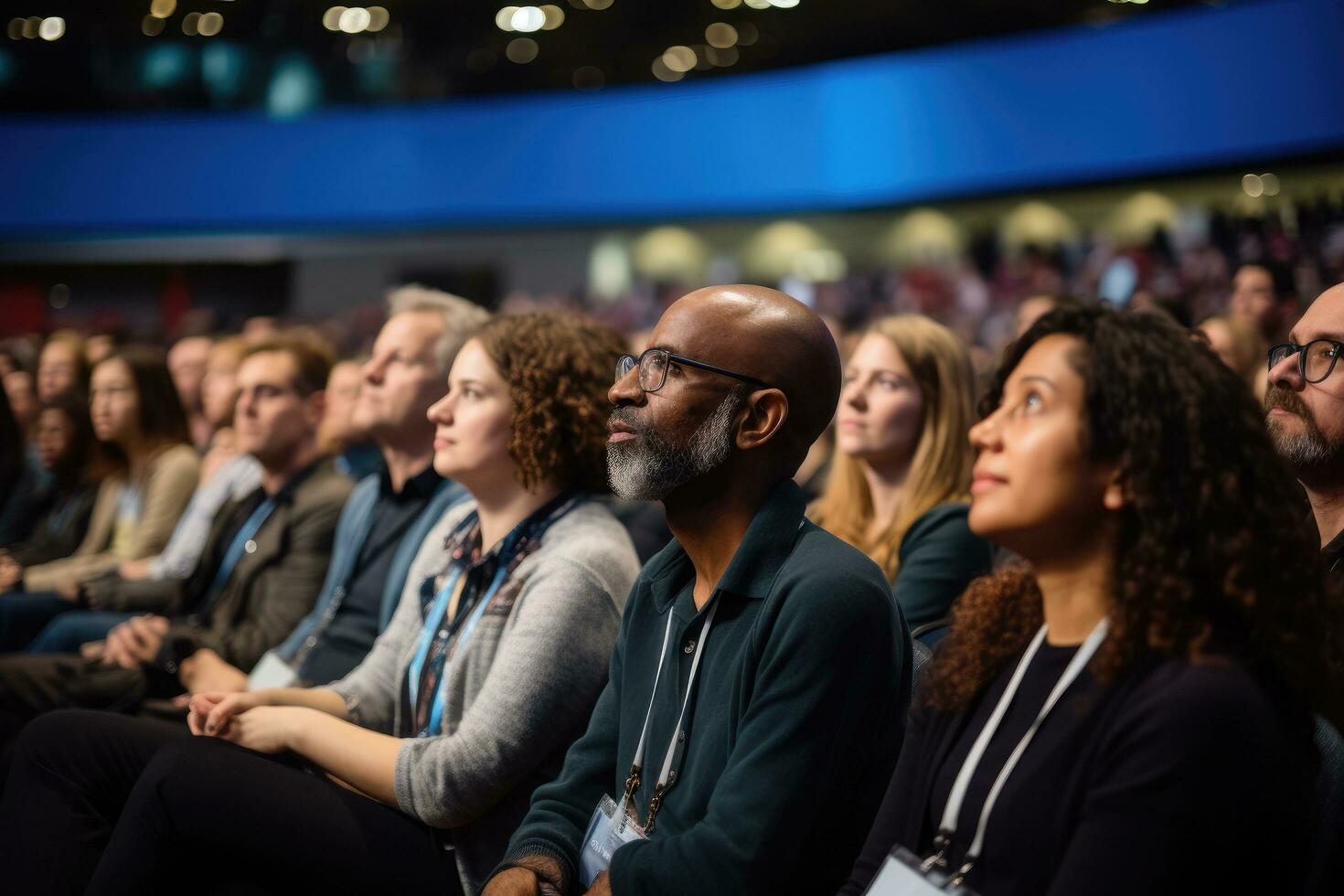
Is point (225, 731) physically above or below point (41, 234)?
below

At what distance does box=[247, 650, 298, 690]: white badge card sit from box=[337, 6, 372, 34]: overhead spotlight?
35.7 feet

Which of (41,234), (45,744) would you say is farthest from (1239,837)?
(41,234)

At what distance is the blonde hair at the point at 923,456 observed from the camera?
308 cm

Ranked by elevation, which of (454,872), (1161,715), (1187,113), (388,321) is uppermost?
(1187,113)

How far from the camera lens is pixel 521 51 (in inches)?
511

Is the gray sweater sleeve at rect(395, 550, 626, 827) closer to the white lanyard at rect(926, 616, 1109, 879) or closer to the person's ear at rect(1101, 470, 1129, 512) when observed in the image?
the white lanyard at rect(926, 616, 1109, 879)

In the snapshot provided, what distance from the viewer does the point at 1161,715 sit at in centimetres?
127

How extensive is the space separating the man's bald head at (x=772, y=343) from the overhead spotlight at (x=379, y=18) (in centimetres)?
1196

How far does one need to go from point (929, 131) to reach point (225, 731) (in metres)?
9.46

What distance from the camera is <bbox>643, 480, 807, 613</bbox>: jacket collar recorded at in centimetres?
181

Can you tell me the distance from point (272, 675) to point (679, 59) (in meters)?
10.7

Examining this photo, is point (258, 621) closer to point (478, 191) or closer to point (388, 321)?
point (388, 321)

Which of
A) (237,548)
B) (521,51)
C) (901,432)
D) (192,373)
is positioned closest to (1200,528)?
(901,432)

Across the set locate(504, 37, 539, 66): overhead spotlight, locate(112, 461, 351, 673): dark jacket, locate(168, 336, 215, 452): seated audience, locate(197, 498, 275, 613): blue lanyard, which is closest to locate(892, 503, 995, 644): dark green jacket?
locate(112, 461, 351, 673): dark jacket
